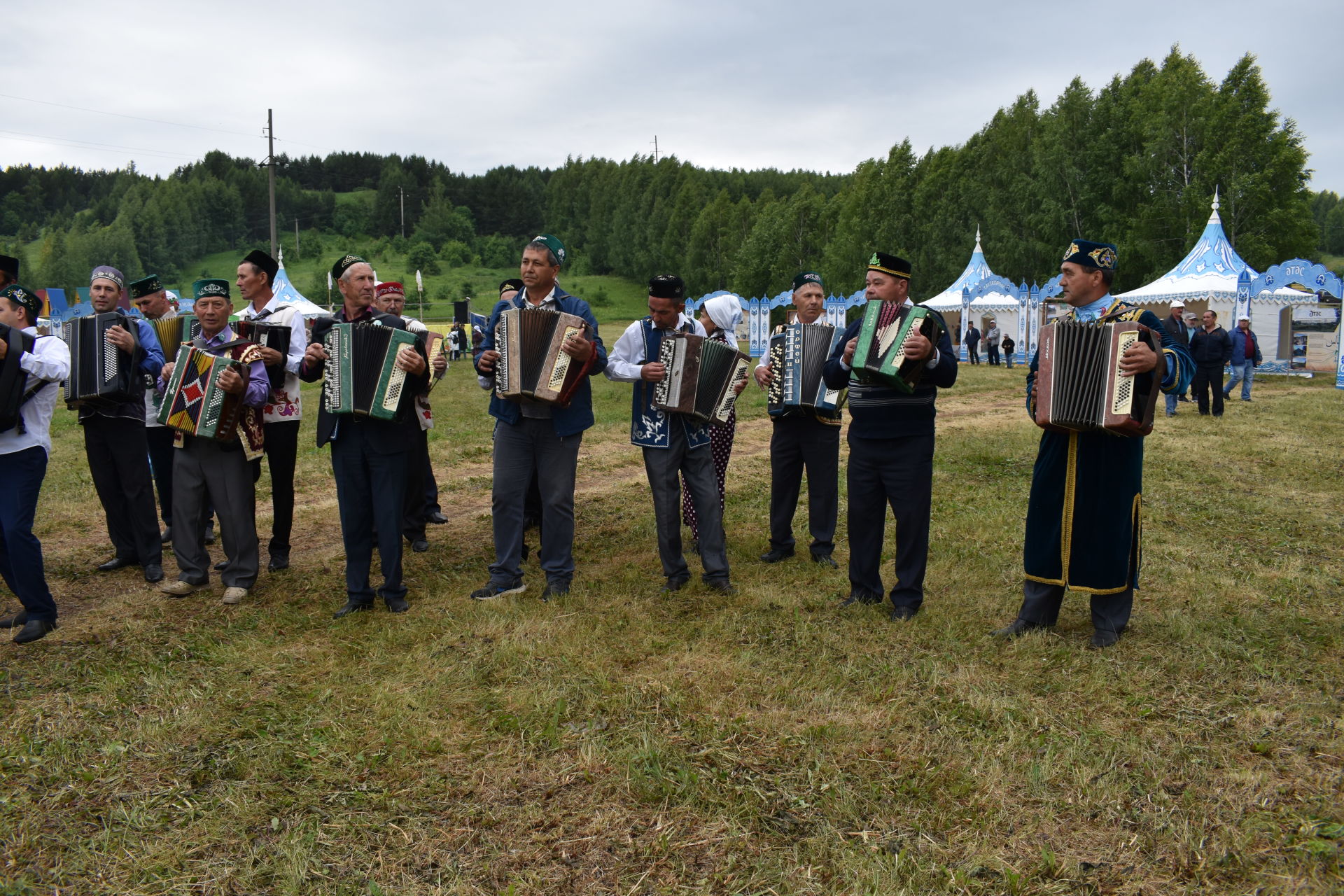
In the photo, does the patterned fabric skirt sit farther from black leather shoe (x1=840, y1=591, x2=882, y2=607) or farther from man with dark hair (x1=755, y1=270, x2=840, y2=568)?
black leather shoe (x1=840, y1=591, x2=882, y2=607)

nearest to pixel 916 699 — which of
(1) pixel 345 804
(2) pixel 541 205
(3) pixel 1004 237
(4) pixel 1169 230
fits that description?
(1) pixel 345 804

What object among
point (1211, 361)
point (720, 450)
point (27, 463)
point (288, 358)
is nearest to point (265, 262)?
point (288, 358)

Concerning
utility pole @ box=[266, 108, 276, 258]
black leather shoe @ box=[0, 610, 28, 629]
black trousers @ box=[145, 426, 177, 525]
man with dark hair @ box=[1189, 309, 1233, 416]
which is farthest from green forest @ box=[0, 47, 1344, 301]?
black leather shoe @ box=[0, 610, 28, 629]

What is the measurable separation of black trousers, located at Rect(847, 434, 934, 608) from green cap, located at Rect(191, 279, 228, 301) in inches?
167

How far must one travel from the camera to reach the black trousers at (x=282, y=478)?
21.2 feet

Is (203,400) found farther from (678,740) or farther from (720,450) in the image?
(678,740)

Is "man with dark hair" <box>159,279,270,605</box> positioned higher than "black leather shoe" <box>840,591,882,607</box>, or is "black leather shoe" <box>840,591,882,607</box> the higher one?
"man with dark hair" <box>159,279,270,605</box>

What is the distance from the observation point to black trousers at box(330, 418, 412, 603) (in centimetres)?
542

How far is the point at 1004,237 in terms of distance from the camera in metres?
42.8

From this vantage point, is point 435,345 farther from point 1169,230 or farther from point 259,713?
point 1169,230

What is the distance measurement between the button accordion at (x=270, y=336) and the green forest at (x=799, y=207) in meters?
34.2

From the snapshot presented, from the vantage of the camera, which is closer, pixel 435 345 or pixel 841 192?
pixel 435 345

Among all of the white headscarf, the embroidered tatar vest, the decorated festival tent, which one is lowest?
the embroidered tatar vest

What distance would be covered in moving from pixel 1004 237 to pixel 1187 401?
27.3 metres
